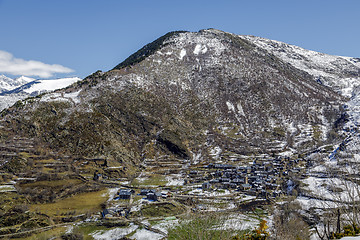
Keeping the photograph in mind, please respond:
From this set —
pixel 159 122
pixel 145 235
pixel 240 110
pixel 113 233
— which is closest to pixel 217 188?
pixel 145 235

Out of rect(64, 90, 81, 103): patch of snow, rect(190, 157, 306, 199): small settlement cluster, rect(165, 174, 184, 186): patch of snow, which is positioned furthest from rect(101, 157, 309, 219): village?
rect(64, 90, 81, 103): patch of snow

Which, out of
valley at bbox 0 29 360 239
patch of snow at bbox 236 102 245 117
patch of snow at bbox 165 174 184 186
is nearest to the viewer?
valley at bbox 0 29 360 239

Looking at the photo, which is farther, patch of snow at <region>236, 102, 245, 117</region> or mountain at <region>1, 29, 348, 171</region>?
patch of snow at <region>236, 102, 245, 117</region>

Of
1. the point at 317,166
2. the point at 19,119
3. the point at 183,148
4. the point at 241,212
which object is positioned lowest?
the point at 241,212

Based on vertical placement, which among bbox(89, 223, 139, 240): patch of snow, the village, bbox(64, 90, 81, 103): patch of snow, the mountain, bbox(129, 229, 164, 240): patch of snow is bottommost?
bbox(129, 229, 164, 240): patch of snow

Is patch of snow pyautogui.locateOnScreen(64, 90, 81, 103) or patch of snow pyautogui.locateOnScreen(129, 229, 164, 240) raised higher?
patch of snow pyautogui.locateOnScreen(64, 90, 81, 103)

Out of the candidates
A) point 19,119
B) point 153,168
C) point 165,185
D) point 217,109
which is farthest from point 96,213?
point 217,109

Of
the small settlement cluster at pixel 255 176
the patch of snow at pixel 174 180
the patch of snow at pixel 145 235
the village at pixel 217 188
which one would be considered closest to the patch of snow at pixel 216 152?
the village at pixel 217 188

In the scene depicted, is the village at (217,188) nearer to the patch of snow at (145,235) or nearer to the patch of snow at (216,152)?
the patch of snow at (145,235)

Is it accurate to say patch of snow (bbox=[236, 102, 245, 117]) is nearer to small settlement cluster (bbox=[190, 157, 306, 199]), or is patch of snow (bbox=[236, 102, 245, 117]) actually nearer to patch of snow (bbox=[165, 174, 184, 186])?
small settlement cluster (bbox=[190, 157, 306, 199])

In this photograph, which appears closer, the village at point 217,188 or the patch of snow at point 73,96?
the village at point 217,188

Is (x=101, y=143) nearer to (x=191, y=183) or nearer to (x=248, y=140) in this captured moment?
(x=191, y=183)
